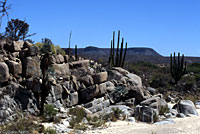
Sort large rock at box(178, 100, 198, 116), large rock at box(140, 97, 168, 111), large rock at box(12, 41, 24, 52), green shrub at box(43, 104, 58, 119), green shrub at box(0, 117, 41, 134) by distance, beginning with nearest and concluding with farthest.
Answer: green shrub at box(0, 117, 41, 134) < green shrub at box(43, 104, 58, 119) < large rock at box(140, 97, 168, 111) < large rock at box(12, 41, 24, 52) < large rock at box(178, 100, 198, 116)

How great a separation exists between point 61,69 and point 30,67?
7.47ft

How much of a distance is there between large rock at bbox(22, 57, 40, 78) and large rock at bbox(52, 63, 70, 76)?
1.37 meters

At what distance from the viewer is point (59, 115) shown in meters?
Answer: 13.1

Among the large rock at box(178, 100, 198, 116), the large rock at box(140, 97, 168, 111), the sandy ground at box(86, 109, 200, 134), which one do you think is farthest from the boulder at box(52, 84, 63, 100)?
the large rock at box(178, 100, 198, 116)

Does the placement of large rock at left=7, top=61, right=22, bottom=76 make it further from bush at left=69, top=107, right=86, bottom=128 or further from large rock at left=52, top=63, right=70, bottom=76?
bush at left=69, top=107, right=86, bottom=128

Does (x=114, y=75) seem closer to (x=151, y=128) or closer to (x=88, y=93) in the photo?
(x=88, y=93)

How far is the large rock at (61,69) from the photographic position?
1642cm

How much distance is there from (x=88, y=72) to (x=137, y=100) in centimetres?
336

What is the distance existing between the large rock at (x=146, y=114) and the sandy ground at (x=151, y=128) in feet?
1.66

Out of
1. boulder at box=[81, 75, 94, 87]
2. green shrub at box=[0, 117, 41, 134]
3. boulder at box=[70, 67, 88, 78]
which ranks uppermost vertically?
boulder at box=[70, 67, 88, 78]

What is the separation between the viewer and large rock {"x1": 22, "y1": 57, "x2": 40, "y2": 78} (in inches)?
581

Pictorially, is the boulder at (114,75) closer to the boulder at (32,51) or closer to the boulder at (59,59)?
the boulder at (59,59)

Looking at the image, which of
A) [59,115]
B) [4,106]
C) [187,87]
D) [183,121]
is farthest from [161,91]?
[4,106]

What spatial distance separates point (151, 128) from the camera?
1216cm
